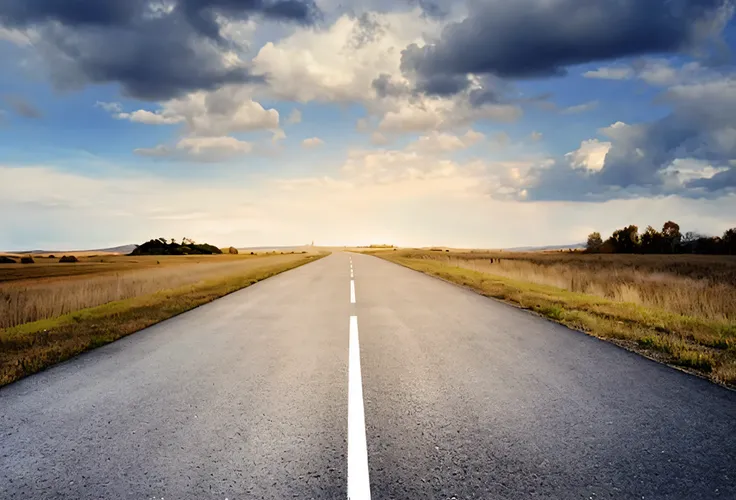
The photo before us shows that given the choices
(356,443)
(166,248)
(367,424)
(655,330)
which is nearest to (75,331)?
(367,424)

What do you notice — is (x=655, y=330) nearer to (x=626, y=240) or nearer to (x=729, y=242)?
(x=729, y=242)

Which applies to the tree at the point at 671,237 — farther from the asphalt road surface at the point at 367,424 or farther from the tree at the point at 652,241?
the asphalt road surface at the point at 367,424

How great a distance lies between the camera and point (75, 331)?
9.48 meters

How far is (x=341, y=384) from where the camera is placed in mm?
5383

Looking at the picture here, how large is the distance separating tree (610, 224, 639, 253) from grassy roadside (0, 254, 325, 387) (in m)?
85.7

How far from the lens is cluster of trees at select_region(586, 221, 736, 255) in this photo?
217 feet

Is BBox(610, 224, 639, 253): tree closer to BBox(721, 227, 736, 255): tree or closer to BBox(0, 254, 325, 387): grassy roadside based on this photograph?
BBox(721, 227, 736, 255): tree

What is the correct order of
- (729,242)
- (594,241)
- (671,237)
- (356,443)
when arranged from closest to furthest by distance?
(356,443)
(729,242)
(671,237)
(594,241)

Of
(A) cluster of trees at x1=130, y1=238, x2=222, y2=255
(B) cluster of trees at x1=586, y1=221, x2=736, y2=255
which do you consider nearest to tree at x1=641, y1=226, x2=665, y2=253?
(B) cluster of trees at x1=586, y1=221, x2=736, y2=255

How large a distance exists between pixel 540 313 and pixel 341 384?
804cm

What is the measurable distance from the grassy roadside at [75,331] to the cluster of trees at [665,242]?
249 feet

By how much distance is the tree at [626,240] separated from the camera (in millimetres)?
82250

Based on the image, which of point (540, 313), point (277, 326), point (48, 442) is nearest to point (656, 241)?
point (540, 313)

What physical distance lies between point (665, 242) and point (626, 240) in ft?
22.1
